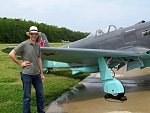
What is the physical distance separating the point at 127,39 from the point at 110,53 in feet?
5.01

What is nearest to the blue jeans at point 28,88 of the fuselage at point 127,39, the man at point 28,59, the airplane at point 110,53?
the man at point 28,59

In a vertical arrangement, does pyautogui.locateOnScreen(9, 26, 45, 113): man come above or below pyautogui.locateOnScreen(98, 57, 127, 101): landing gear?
above

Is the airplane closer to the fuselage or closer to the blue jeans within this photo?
the fuselage

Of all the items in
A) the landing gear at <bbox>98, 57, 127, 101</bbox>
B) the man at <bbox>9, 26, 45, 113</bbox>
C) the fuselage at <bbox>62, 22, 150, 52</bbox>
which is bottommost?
the landing gear at <bbox>98, 57, 127, 101</bbox>

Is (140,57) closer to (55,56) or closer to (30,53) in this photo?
(55,56)

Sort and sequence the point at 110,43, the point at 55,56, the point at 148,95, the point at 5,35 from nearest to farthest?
the point at 55,56 → the point at 148,95 → the point at 110,43 → the point at 5,35

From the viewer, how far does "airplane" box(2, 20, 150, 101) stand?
5.93 m

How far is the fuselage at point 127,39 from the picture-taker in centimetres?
722

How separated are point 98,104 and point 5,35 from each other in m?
72.5

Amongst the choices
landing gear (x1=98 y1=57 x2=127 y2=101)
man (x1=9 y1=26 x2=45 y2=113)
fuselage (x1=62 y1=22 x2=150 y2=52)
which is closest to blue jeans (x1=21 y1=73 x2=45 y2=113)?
man (x1=9 y1=26 x2=45 y2=113)

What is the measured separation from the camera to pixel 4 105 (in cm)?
548

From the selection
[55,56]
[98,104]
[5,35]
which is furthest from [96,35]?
[5,35]

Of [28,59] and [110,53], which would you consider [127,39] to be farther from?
[28,59]

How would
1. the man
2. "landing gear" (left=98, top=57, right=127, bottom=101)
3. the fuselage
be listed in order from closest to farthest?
1. the man
2. "landing gear" (left=98, top=57, right=127, bottom=101)
3. the fuselage
